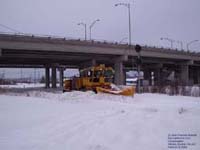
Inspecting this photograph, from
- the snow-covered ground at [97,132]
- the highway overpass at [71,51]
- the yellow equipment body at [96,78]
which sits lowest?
the snow-covered ground at [97,132]

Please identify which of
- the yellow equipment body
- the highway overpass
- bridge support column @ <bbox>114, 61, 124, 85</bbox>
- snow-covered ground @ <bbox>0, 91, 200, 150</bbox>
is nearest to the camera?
snow-covered ground @ <bbox>0, 91, 200, 150</bbox>

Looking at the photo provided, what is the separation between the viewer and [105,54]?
6588 cm

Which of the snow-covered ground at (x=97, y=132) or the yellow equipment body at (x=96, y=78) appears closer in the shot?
the snow-covered ground at (x=97, y=132)

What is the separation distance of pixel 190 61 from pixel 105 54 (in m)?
31.4

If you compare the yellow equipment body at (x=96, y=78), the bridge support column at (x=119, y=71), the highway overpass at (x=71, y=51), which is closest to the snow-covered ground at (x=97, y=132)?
the yellow equipment body at (x=96, y=78)

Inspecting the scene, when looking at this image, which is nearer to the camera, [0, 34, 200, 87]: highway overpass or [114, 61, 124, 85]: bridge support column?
[0, 34, 200, 87]: highway overpass

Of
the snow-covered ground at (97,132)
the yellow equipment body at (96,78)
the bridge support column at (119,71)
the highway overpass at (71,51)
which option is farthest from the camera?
the bridge support column at (119,71)

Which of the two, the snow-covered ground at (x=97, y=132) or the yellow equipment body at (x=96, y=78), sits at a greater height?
the yellow equipment body at (x=96, y=78)

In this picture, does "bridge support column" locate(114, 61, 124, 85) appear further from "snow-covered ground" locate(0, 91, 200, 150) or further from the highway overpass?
"snow-covered ground" locate(0, 91, 200, 150)

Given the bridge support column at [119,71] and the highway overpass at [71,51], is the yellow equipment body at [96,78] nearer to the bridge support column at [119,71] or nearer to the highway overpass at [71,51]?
the highway overpass at [71,51]

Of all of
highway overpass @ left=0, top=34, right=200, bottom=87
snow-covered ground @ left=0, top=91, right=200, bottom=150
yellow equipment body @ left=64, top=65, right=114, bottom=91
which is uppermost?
highway overpass @ left=0, top=34, right=200, bottom=87

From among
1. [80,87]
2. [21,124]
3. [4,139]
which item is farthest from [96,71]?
[4,139]

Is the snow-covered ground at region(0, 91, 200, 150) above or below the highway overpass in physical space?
below

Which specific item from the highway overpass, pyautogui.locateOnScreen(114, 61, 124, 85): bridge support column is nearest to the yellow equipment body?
the highway overpass
